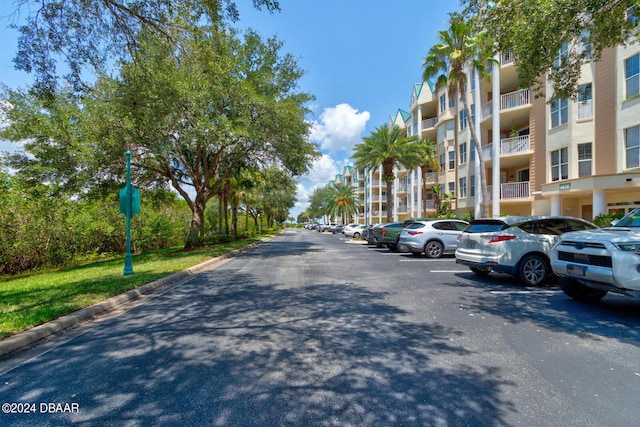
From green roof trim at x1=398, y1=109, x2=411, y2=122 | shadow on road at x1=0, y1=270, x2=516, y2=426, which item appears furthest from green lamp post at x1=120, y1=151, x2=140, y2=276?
green roof trim at x1=398, y1=109, x2=411, y2=122

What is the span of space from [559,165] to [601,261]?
16.3 m

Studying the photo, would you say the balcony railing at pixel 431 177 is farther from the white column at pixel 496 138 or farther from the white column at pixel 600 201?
the white column at pixel 600 201

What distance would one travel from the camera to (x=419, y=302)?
635 cm

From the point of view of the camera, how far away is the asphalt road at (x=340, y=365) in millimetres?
2746

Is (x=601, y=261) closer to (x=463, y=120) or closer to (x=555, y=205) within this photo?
(x=555, y=205)

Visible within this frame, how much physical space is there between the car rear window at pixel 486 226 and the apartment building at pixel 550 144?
16.2ft

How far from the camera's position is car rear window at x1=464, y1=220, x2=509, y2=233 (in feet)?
26.8

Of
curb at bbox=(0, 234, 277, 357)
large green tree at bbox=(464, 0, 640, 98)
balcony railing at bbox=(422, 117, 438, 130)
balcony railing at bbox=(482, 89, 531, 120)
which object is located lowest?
curb at bbox=(0, 234, 277, 357)

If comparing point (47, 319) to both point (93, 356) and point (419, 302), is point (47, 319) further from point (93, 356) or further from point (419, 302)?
point (419, 302)

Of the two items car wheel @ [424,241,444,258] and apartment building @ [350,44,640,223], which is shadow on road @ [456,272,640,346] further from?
apartment building @ [350,44,640,223]

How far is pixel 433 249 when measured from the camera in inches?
555

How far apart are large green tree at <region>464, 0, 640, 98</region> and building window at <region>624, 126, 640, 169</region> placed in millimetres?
8735

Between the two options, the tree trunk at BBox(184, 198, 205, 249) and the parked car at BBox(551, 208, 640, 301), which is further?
the tree trunk at BBox(184, 198, 205, 249)

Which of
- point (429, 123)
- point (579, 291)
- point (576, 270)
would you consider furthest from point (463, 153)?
point (576, 270)
